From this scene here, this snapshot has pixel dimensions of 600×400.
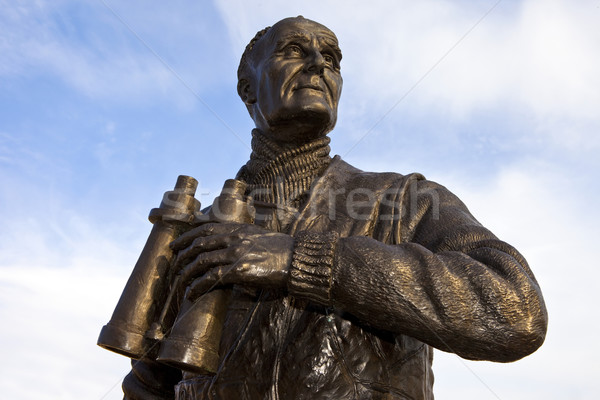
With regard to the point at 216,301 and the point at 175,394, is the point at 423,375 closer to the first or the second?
the point at 216,301

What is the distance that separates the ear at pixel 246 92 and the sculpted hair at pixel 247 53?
2.1 inches

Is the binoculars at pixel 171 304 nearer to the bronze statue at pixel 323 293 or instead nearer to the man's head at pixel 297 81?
the bronze statue at pixel 323 293

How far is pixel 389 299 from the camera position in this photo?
2971 millimetres

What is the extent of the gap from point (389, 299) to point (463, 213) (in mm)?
968

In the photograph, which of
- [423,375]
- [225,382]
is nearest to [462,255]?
[423,375]

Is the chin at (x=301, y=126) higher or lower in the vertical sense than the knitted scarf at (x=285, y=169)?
higher

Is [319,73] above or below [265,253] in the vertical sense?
above

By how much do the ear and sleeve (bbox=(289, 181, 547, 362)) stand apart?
6.10 feet

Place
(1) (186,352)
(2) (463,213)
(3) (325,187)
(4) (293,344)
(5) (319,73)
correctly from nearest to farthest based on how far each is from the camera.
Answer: (1) (186,352)
(4) (293,344)
(2) (463,213)
(3) (325,187)
(5) (319,73)

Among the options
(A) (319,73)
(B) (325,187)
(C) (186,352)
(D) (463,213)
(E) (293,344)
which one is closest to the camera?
(C) (186,352)

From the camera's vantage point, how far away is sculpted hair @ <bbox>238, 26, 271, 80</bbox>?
4.79 metres

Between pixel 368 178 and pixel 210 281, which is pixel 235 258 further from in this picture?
pixel 368 178

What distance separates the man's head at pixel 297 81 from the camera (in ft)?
13.5

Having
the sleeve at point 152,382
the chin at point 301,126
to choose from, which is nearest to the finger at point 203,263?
the sleeve at point 152,382
